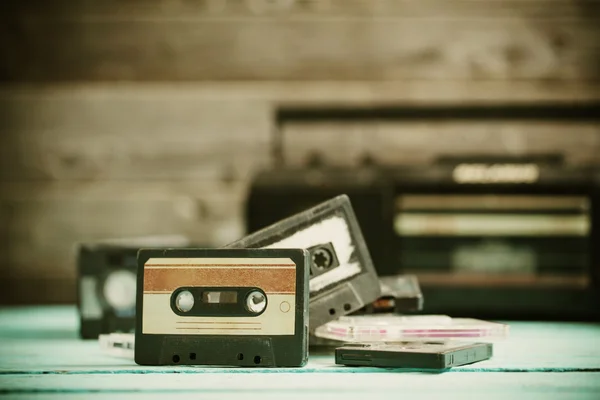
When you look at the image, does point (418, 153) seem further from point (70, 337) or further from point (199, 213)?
point (70, 337)

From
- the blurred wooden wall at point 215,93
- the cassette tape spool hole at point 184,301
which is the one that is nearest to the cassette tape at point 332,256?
the cassette tape spool hole at point 184,301

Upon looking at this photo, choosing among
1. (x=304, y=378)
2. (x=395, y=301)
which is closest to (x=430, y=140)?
(x=395, y=301)

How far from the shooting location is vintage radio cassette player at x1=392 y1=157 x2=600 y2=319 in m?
1.88

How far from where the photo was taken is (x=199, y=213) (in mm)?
2363

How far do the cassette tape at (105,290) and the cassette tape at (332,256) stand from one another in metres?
0.41

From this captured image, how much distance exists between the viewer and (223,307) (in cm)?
100

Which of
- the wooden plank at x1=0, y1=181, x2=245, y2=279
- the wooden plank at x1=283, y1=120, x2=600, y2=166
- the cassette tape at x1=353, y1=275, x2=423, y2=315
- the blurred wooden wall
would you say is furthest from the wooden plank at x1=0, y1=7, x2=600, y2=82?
the cassette tape at x1=353, y1=275, x2=423, y2=315

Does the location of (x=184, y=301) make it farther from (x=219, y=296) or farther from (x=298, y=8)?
(x=298, y=8)

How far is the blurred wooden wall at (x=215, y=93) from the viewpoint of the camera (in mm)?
2359

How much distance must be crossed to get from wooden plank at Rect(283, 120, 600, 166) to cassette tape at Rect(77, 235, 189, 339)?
1.04 m

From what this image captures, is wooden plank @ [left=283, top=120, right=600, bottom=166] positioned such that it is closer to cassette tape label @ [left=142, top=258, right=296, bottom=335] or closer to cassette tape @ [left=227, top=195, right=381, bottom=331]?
cassette tape @ [left=227, top=195, right=381, bottom=331]

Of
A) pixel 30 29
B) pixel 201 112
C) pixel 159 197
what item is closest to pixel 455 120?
pixel 201 112

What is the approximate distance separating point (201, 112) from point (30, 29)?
0.58m

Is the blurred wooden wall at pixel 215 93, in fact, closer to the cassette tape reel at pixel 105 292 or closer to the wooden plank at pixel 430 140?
the wooden plank at pixel 430 140
